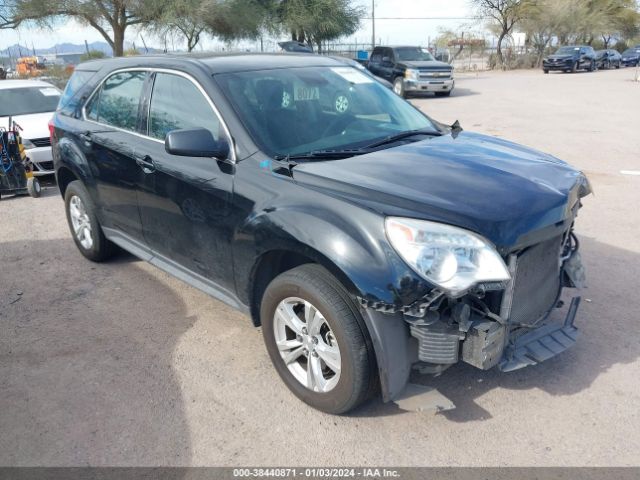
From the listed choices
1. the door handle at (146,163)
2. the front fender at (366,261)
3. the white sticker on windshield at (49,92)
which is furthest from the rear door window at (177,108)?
the white sticker on windshield at (49,92)

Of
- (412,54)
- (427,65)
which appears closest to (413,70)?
(427,65)

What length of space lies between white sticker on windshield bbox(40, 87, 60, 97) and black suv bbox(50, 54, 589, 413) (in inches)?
276

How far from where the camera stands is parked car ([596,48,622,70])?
40353mm

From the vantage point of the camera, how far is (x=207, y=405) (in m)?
3.20

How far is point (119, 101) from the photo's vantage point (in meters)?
4.52

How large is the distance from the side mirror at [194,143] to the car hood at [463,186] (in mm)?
550

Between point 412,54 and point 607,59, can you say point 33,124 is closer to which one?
point 412,54

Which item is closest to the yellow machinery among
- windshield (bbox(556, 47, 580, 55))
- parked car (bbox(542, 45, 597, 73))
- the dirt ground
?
the dirt ground

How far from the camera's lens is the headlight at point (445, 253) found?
2543mm

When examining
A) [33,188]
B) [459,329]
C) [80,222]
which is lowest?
[33,188]

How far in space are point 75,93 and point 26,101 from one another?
19.5 ft

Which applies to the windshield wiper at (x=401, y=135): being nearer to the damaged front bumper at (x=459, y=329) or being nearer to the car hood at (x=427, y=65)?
Result: the damaged front bumper at (x=459, y=329)

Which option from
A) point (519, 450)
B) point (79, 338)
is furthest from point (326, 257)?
point (79, 338)

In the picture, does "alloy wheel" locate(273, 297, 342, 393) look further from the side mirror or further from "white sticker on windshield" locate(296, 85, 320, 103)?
"white sticker on windshield" locate(296, 85, 320, 103)
